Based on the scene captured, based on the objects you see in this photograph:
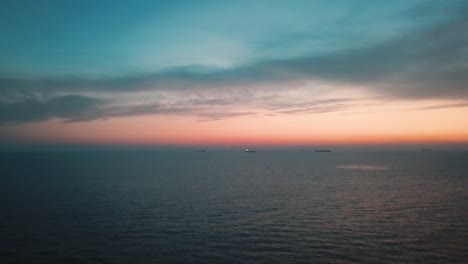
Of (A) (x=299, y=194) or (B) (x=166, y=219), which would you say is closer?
(B) (x=166, y=219)

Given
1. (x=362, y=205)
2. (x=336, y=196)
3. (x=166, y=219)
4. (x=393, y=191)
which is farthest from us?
(x=393, y=191)

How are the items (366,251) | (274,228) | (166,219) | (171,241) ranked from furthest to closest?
(166,219)
(274,228)
(171,241)
(366,251)

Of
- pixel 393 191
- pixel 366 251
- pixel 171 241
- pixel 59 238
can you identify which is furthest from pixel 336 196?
pixel 59 238

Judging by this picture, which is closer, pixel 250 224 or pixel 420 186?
pixel 250 224

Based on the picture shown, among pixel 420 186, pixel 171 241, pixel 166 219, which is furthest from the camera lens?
pixel 420 186

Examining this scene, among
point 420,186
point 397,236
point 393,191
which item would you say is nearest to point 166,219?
point 397,236

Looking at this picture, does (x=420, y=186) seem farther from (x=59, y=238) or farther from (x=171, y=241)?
(x=59, y=238)

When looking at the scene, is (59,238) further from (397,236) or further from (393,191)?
(393,191)

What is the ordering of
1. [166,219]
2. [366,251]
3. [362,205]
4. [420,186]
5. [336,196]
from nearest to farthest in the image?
[366,251] → [166,219] → [362,205] → [336,196] → [420,186]
